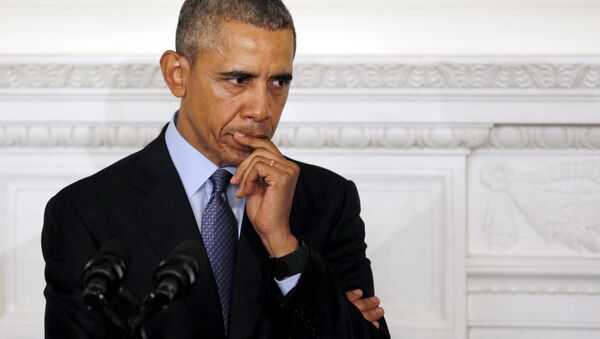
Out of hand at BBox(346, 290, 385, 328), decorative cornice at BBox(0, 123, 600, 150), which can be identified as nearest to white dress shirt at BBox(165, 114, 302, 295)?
hand at BBox(346, 290, 385, 328)

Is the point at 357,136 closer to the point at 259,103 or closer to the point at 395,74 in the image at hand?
the point at 395,74

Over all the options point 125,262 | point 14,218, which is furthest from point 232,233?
point 14,218

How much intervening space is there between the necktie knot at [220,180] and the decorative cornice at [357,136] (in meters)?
0.56

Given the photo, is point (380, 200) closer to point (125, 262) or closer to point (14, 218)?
point (14, 218)

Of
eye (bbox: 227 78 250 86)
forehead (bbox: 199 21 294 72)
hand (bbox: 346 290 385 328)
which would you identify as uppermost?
forehead (bbox: 199 21 294 72)

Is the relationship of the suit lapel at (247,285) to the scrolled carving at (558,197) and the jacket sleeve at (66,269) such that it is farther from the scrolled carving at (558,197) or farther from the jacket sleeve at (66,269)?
the scrolled carving at (558,197)

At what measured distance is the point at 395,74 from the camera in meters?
2.29

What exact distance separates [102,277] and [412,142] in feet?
4.13

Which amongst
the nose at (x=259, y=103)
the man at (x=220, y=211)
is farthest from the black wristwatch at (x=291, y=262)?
the nose at (x=259, y=103)

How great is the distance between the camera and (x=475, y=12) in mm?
2395

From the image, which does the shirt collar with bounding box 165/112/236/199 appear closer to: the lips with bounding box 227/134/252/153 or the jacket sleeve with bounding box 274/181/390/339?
the lips with bounding box 227/134/252/153

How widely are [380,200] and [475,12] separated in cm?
48

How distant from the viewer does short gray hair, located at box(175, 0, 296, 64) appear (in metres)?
1.69

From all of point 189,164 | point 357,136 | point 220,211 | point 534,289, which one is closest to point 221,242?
point 220,211
